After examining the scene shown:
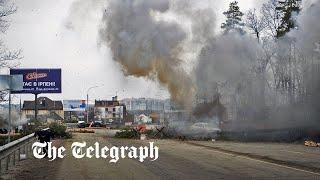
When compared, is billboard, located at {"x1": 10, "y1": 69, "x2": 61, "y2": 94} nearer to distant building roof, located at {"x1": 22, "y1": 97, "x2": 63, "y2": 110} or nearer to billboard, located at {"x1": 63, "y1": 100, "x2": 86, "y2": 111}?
billboard, located at {"x1": 63, "y1": 100, "x2": 86, "y2": 111}

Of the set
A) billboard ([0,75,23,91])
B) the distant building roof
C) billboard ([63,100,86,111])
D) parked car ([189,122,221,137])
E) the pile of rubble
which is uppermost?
the distant building roof

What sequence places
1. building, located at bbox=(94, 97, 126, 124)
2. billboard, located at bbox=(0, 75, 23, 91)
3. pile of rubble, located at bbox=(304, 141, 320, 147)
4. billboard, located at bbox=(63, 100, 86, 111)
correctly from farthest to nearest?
building, located at bbox=(94, 97, 126, 124) < billboard, located at bbox=(63, 100, 86, 111) < pile of rubble, located at bbox=(304, 141, 320, 147) < billboard, located at bbox=(0, 75, 23, 91)

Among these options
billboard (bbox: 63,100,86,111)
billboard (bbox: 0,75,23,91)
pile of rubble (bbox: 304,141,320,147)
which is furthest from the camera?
billboard (bbox: 63,100,86,111)

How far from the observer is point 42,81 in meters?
53.8

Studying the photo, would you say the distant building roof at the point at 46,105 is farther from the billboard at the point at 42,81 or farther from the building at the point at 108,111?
the billboard at the point at 42,81

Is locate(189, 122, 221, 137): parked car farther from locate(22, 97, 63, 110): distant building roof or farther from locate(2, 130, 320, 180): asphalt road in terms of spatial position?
locate(22, 97, 63, 110): distant building roof

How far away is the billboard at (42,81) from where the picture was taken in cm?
5319

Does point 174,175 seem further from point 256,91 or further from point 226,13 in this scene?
point 226,13

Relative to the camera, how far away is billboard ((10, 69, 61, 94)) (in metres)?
53.2

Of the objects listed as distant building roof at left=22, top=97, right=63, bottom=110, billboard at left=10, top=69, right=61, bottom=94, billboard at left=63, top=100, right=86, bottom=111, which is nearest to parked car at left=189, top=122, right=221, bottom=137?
billboard at left=10, top=69, right=61, bottom=94

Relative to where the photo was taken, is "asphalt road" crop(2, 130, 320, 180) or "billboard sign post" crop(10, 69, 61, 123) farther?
"billboard sign post" crop(10, 69, 61, 123)

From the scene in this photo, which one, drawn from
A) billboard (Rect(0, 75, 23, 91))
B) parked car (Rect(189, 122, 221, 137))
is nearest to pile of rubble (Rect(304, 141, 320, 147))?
parked car (Rect(189, 122, 221, 137))

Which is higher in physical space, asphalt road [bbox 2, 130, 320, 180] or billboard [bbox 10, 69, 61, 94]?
billboard [bbox 10, 69, 61, 94]

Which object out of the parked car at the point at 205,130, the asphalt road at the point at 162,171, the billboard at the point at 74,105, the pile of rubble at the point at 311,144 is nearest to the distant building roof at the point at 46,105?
the billboard at the point at 74,105
